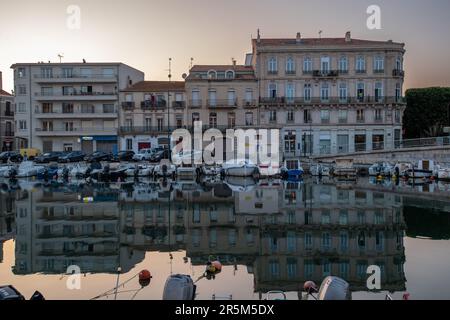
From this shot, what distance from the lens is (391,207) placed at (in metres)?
23.3

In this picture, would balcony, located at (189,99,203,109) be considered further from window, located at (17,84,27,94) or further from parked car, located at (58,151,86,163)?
window, located at (17,84,27,94)

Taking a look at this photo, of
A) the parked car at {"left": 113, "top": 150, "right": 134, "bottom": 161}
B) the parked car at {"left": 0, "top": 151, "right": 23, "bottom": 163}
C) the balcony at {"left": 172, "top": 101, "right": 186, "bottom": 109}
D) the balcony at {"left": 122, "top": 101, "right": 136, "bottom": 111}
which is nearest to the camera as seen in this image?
the parked car at {"left": 113, "top": 150, "right": 134, "bottom": 161}

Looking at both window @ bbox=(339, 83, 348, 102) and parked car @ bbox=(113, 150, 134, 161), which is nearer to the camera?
parked car @ bbox=(113, 150, 134, 161)

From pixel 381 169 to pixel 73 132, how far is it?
3491cm

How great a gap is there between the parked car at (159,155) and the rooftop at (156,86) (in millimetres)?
8630

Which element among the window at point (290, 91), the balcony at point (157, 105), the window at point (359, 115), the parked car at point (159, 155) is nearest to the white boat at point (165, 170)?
the parked car at point (159, 155)

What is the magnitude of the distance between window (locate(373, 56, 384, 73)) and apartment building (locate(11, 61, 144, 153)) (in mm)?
28296

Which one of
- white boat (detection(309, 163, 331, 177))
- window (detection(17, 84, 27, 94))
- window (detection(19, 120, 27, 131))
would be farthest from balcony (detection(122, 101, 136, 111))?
white boat (detection(309, 163, 331, 177))

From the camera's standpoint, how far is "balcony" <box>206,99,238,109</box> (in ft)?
179

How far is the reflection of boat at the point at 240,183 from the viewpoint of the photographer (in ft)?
108

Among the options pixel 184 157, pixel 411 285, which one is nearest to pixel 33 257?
pixel 411 285

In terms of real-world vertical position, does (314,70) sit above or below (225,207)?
above

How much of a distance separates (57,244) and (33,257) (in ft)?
5.93

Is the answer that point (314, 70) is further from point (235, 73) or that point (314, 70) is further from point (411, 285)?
point (411, 285)
